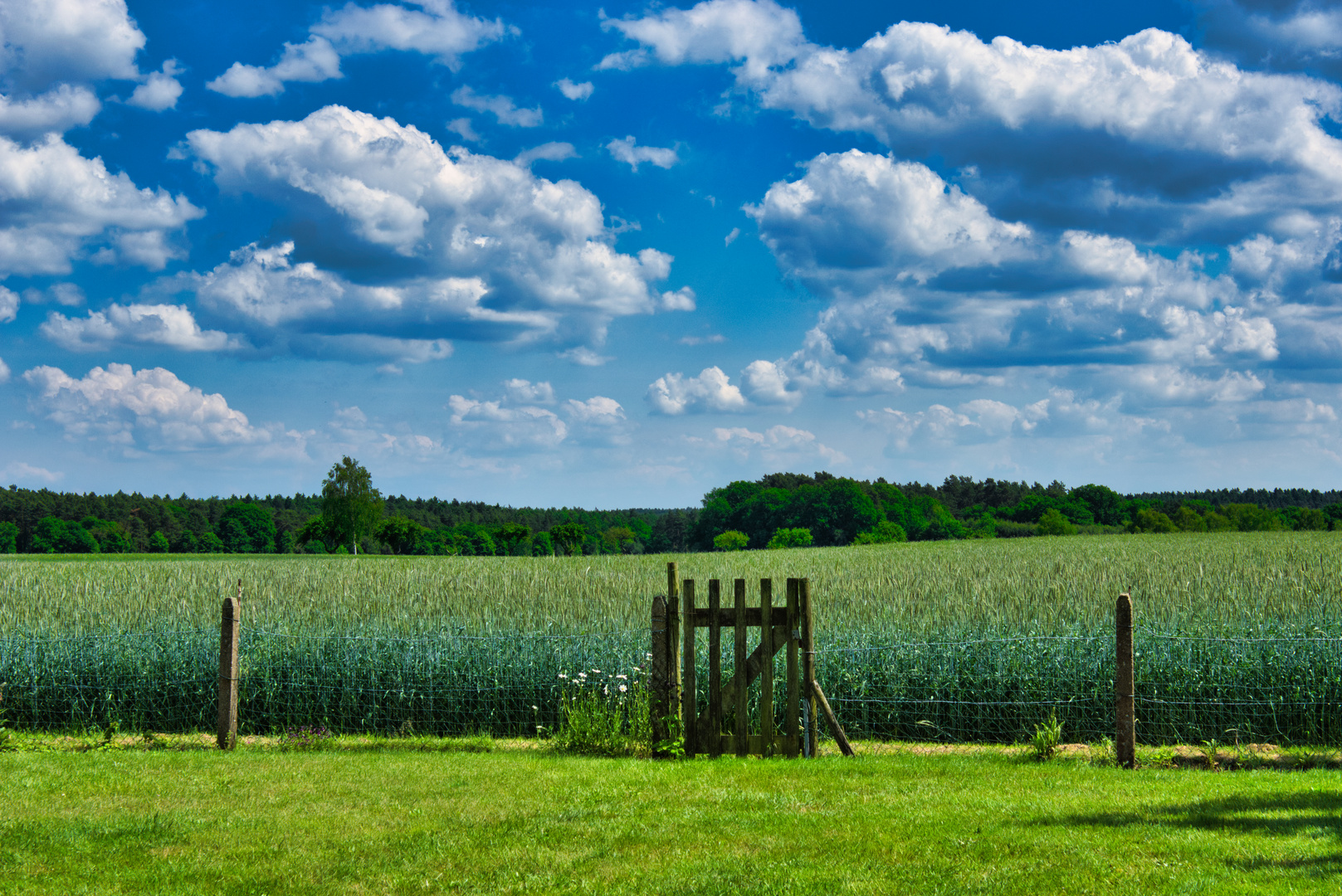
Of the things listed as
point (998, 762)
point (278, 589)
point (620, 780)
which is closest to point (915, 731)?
point (998, 762)

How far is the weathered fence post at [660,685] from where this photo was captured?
383 inches

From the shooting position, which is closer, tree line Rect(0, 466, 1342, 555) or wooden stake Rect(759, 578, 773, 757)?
wooden stake Rect(759, 578, 773, 757)

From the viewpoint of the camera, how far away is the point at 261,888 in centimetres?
585

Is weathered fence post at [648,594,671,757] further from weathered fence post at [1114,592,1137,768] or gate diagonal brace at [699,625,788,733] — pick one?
weathered fence post at [1114,592,1137,768]

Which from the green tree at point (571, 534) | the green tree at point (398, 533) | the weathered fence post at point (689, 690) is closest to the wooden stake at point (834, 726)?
the weathered fence post at point (689, 690)

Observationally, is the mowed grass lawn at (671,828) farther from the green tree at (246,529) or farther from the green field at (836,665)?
the green tree at (246,529)

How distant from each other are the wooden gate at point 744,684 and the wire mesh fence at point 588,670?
5.84 feet

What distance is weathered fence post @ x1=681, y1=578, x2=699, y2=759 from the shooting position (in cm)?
945

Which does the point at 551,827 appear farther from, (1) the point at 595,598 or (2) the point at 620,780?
(1) the point at 595,598

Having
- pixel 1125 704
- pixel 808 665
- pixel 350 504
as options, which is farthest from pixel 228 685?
pixel 350 504

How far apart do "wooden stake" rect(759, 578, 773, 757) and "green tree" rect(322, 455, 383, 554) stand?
83.6 metres

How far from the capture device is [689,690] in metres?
9.52

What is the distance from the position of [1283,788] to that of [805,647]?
4234 millimetres

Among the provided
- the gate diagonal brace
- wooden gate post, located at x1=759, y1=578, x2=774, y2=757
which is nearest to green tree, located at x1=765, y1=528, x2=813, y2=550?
wooden gate post, located at x1=759, y1=578, x2=774, y2=757
